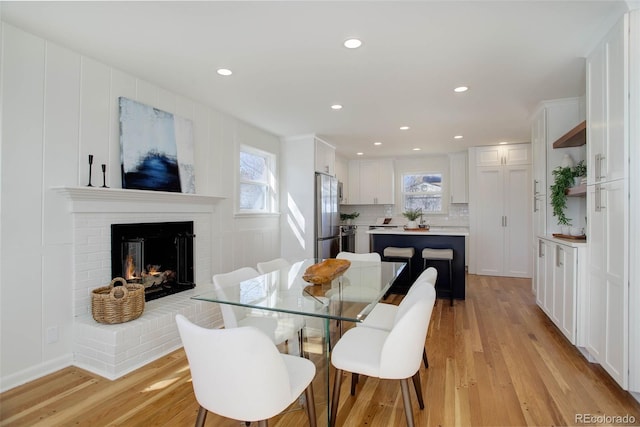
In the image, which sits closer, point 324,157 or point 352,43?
point 352,43

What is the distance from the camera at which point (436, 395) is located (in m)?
2.17

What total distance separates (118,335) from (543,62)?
4000mm

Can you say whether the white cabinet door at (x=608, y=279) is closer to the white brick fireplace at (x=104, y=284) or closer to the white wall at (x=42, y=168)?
the white brick fireplace at (x=104, y=284)

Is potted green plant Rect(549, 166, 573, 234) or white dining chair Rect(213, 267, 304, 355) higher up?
potted green plant Rect(549, 166, 573, 234)

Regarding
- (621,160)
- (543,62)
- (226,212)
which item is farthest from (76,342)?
(543,62)

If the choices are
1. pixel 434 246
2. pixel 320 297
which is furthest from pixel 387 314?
pixel 434 246

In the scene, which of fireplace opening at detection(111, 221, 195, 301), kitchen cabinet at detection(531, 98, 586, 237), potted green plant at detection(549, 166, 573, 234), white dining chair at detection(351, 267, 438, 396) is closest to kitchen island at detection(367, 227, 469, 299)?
kitchen cabinet at detection(531, 98, 586, 237)

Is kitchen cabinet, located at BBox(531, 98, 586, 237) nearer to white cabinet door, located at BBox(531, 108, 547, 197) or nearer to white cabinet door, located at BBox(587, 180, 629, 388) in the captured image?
white cabinet door, located at BBox(531, 108, 547, 197)

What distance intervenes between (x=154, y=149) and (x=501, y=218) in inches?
224

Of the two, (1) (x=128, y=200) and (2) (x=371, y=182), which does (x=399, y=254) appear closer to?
(2) (x=371, y=182)

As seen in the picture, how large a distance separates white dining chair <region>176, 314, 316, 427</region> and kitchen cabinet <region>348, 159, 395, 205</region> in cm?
623

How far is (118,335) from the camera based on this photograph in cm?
244

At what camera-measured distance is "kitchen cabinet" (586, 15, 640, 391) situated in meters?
2.06

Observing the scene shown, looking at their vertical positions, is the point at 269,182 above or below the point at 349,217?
above
